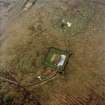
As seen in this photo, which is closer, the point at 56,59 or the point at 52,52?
the point at 56,59

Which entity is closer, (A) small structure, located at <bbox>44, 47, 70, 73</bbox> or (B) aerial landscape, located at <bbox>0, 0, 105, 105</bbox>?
(B) aerial landscape, located at <bbox>0, 0, 105, 105</bbox>

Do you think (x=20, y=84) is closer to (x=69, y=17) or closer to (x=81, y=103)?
(x=81, y=103)

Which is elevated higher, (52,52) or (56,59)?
(52,52)

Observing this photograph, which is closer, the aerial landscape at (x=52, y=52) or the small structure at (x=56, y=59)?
the aerial landscape at (x=52, y=52)

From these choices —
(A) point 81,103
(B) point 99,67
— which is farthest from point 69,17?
(A) point 81,103
